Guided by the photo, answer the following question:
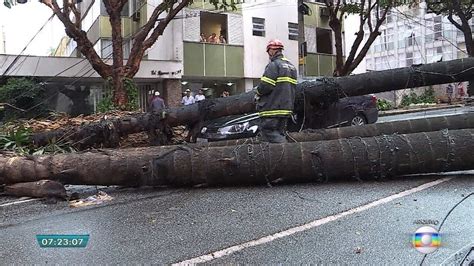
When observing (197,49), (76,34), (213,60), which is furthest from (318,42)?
(76,34)

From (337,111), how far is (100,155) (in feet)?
21.2

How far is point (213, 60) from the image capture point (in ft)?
71.7

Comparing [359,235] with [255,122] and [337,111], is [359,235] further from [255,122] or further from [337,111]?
[337,111]

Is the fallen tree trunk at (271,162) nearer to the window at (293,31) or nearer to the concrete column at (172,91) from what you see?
the concrete column at (172,91)

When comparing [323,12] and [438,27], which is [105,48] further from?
[438,27]

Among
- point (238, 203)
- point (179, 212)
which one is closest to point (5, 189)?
point (179, 212)

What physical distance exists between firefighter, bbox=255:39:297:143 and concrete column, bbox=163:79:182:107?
1379cm

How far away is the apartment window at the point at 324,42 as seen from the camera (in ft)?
94.9

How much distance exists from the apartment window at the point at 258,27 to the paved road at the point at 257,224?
1810 cm

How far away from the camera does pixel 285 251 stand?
3703 millimetres

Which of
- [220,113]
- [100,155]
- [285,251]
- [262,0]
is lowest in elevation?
[285,251]

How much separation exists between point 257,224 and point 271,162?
183 cm

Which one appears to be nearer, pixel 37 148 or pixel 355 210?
pixel 355 210

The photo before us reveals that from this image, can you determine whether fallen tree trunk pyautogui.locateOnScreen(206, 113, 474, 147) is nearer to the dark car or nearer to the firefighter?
the firefighter
